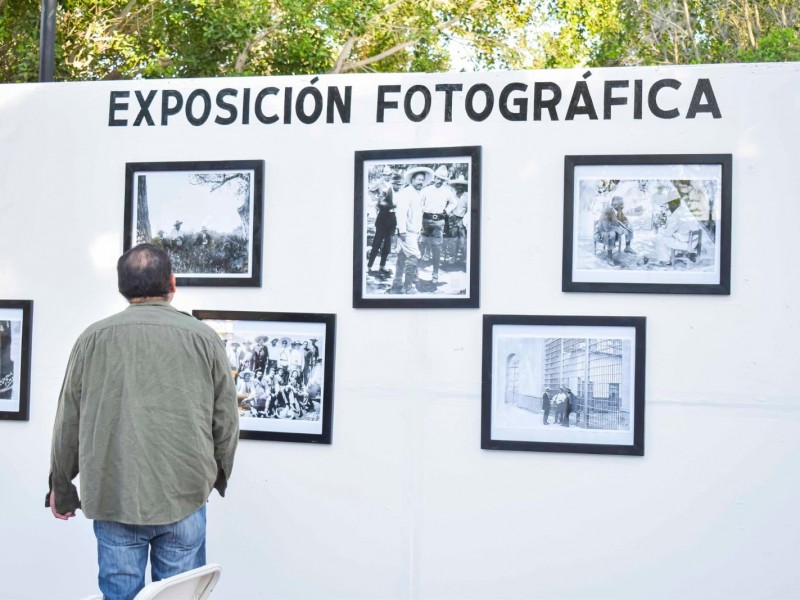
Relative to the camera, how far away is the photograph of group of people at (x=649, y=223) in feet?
10.0

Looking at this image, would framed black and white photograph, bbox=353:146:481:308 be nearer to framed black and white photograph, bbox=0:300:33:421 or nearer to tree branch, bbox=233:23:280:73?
framed black and white photograph, bbox=0:300:33:421

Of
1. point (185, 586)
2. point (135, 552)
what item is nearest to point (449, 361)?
point (135, 552)

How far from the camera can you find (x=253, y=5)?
9.10m

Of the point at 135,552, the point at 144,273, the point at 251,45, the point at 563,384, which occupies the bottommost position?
the point at 135,552

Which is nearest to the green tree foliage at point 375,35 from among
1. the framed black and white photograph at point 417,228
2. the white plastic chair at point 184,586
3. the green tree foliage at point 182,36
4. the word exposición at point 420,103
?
the green tree foliage at point 182,36

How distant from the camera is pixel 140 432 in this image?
2539 mm

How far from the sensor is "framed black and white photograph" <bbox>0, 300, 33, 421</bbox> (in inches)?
141

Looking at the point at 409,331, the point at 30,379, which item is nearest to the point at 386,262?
the point at 409,331

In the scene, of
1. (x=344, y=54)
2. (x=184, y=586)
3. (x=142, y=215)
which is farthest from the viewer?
(x=344, y=54)

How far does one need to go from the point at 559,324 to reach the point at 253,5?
22.8ft

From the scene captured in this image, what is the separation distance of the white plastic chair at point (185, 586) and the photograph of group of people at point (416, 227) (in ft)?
4.82

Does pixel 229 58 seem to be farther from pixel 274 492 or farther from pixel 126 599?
pixel 126 599

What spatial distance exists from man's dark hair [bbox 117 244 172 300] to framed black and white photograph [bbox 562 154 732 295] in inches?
52.2

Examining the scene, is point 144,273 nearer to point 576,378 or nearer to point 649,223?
point 576,378
